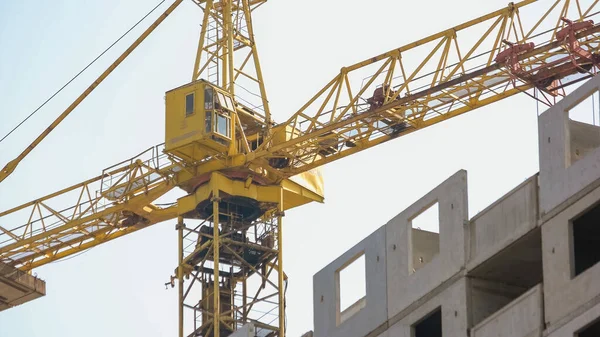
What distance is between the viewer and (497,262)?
31938 millimetres

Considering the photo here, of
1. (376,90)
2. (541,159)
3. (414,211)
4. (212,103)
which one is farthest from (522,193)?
(212,103)

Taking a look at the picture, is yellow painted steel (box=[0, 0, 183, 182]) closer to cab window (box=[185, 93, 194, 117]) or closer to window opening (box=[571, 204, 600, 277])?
cab window (box=[185, 93, 194, 117])

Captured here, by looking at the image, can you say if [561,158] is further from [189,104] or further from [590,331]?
[189,104]

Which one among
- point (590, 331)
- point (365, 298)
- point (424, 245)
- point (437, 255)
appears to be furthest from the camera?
point (365, 298)

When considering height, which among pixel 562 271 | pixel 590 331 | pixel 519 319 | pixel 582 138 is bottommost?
pixel 590 331

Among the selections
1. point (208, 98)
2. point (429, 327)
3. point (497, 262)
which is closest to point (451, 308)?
point (497, 262)

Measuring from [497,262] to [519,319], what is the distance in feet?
6.61

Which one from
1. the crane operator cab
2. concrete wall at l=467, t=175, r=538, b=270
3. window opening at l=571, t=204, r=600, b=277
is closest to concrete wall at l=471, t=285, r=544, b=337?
window opening at l=571, t=204, r=600, b=277

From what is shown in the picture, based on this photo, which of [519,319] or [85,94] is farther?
[85,94]

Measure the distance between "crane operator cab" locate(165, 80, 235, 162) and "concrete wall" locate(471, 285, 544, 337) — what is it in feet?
135

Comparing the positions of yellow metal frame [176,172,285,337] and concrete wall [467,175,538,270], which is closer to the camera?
concrete wall [467,175,538,270]

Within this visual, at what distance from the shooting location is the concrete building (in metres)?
29.3

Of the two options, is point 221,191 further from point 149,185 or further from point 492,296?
point 492,296

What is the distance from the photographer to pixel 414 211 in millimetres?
34156
